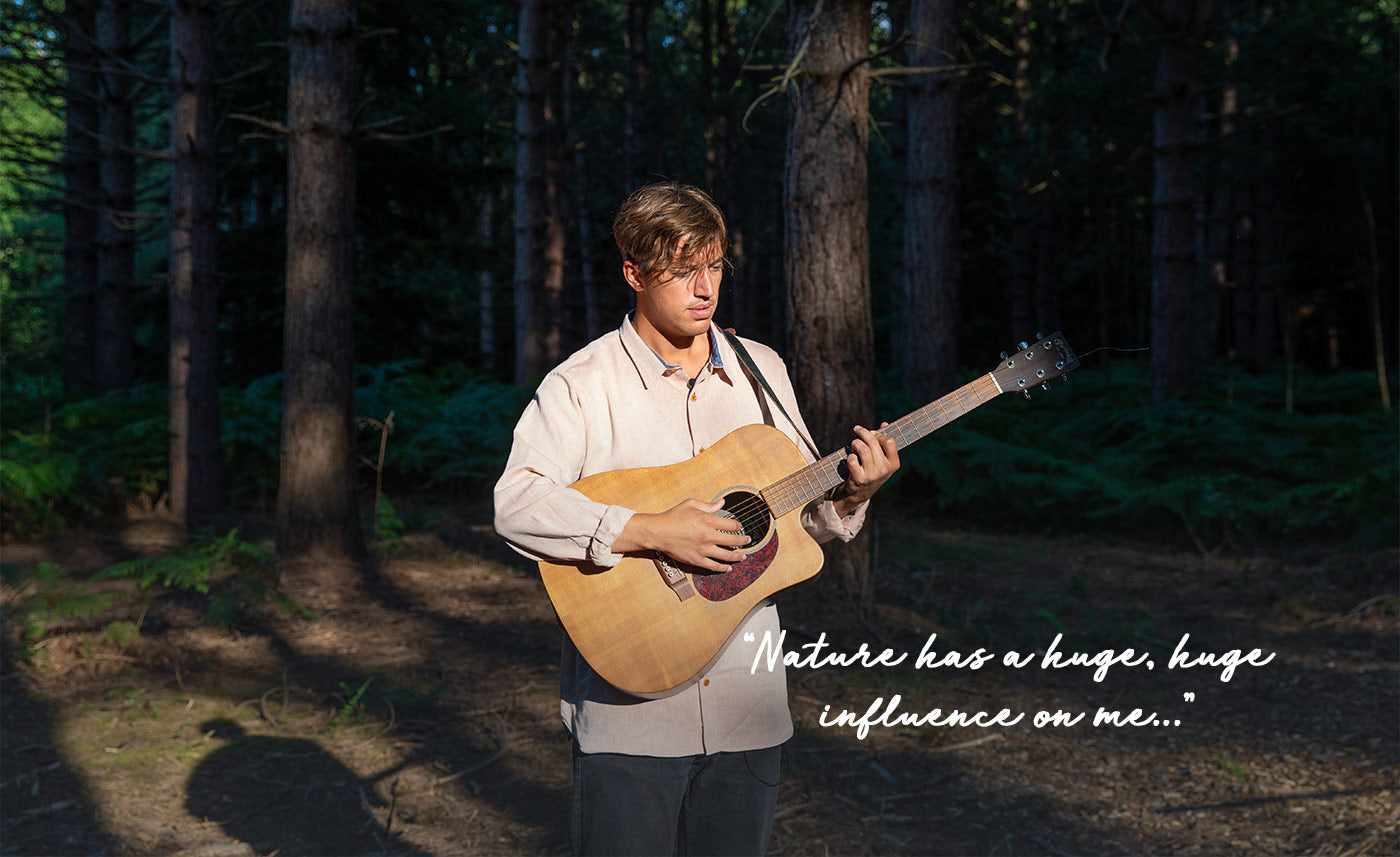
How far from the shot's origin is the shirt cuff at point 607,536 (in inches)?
92.8

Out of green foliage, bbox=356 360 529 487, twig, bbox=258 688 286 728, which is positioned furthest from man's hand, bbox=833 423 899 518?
green foliage, bbox=356 360 529 487

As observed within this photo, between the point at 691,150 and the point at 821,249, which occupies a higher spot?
the point at 691,150

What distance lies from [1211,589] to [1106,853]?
4.27 meters

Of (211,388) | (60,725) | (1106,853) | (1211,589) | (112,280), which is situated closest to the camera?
(1106,853)

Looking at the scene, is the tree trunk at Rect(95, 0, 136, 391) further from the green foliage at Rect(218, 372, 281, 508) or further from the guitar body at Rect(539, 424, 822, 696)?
the guitar body at Rect(539, 424, 822, 696)

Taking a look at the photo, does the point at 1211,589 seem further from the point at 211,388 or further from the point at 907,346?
the point at 211,388

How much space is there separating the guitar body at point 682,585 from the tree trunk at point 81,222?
40.5 feet

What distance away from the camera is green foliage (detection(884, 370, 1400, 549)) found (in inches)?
358

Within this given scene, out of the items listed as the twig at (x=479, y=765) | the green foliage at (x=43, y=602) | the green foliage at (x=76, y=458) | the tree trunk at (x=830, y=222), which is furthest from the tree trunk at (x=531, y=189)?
the twig at (x=479, y=765)

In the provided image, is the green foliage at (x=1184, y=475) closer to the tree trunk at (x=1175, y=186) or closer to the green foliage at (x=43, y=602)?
the tree trunk at (x=1175, y=186)

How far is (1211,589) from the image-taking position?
8008 mm

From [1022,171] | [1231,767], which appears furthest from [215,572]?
[1022,171]

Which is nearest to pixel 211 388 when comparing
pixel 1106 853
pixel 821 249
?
pixel 821 249

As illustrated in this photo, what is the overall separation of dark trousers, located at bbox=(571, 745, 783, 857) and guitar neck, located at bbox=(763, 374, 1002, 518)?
0.58 m
